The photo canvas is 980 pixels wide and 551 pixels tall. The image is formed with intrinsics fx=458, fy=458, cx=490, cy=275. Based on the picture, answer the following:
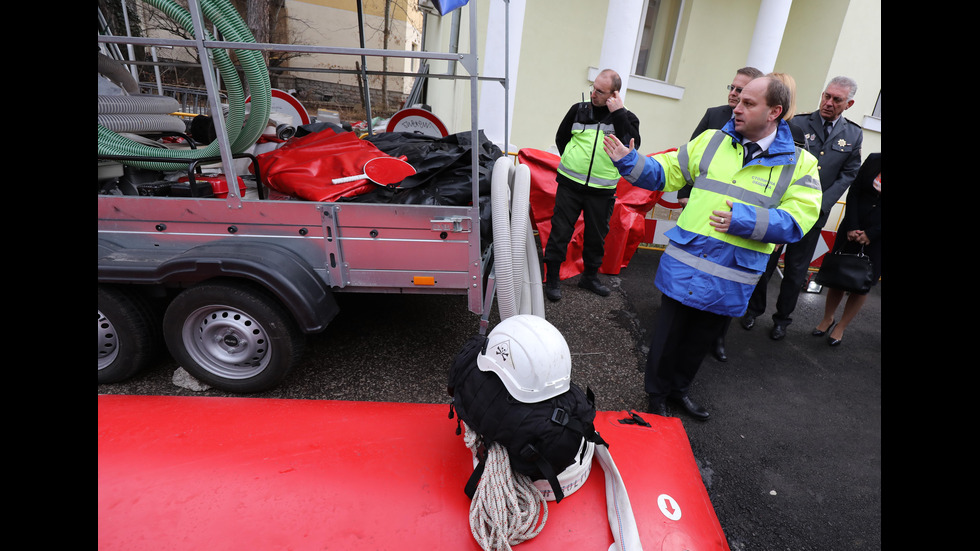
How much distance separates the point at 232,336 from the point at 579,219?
357cm

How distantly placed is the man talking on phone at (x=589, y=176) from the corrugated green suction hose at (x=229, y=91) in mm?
2397

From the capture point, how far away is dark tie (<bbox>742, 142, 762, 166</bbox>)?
2.20m

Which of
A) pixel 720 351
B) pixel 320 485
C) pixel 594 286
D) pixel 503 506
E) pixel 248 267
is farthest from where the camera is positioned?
pixel 594 286

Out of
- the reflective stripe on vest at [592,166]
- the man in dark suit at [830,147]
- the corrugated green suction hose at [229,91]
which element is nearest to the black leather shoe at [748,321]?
the man in dark suit at [830,147]

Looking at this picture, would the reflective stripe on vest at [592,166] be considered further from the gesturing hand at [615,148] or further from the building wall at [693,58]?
the building wall at [693,58]

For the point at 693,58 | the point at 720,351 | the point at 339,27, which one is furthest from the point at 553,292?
the point at 339,27

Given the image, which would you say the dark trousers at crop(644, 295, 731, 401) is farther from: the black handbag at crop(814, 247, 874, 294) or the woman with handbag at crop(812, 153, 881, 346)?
the woman with handbag at crop(812, 153, 881, 346)

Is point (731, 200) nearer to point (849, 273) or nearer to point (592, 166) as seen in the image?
point (592, 166)

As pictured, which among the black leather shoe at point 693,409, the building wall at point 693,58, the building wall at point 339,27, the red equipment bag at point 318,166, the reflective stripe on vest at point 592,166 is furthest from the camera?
the building wall at point 339,27

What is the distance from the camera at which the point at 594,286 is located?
180 inches

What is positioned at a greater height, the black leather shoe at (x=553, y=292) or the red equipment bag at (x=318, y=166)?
the red equipment bag at (x=318, y=166)

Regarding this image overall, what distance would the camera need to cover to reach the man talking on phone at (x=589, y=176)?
11.9 ft

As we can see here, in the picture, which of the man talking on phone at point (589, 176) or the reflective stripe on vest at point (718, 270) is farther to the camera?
the man talking on phone at point (589, 176)

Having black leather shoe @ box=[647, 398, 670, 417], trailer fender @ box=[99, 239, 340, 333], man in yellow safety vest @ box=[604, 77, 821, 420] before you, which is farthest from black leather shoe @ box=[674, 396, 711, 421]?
trailer fender @ box=[99, 239, 340, 333]
